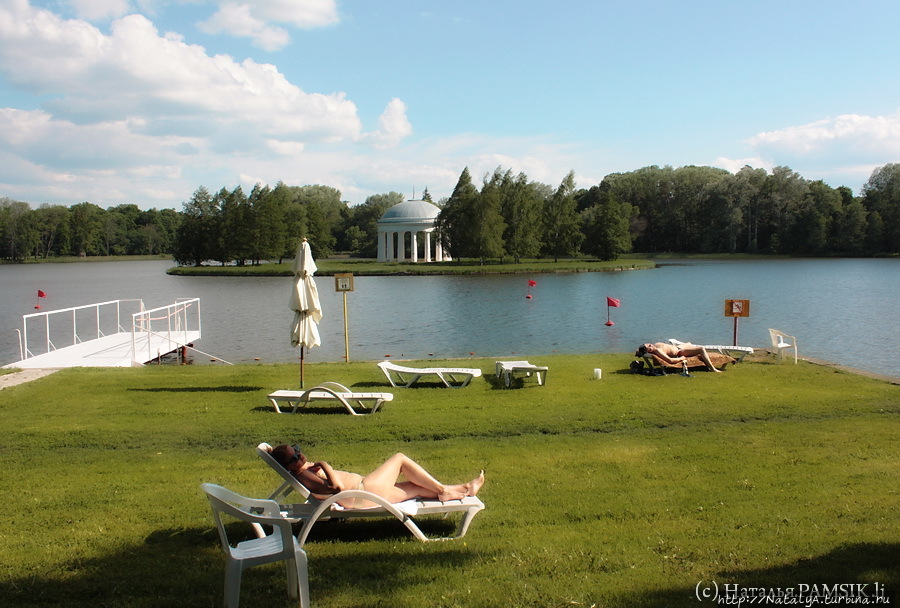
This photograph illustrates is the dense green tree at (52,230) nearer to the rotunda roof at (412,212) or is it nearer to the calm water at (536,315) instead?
the rotunda roof at (412,212)

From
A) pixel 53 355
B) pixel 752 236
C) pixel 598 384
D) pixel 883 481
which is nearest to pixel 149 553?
pixel 883 481

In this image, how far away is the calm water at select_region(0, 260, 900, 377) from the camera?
73.9ft

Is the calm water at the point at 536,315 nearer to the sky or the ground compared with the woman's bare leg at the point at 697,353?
nearer to the ground

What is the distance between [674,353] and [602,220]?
71.5 metres

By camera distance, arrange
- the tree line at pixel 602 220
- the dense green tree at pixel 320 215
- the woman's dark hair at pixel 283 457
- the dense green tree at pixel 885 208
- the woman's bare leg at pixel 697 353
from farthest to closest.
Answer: the dense green tree at pixel 320 215 → the dense green tree at pixel 885 208 → the tree line at pixel 602 220 → the woman's bare leg at pixel 697 353 → the woman's dark hair at pixel 283 457

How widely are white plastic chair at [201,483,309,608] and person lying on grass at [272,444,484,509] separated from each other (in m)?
0.81

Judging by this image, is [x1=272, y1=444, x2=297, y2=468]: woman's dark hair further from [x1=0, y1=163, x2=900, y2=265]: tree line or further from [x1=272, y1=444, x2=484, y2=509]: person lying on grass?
[x1=0, y1=163, x2=900, y2=265]: tree line

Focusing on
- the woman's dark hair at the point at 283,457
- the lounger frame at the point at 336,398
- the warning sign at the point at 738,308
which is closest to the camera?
the woman's dark hair at the point at 283,457

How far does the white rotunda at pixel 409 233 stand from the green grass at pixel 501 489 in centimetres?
8611

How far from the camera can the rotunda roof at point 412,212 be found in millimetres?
98938

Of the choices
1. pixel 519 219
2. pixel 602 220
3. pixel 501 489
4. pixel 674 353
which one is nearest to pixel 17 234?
pixel 519 219

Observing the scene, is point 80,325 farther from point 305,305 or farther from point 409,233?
point 409,233

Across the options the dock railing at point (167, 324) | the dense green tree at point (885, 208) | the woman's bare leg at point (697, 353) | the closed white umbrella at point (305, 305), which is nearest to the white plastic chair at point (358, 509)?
the closed white umbrella at point (305, 305)

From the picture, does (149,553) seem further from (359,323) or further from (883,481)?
(359,323)
